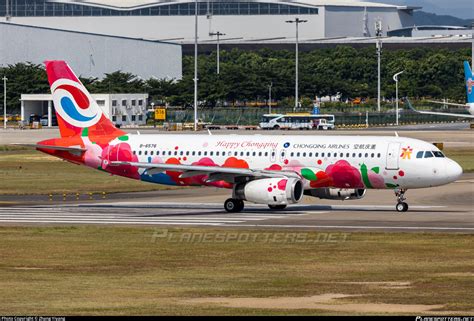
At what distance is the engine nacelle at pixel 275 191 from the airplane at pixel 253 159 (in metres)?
0.05

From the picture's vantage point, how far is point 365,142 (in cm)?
6109

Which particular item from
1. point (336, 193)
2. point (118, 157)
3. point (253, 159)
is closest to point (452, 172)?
point (336, 193)

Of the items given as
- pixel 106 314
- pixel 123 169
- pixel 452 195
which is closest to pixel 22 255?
pixel 106 314

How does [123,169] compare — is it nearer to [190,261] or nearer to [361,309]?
[190,261]

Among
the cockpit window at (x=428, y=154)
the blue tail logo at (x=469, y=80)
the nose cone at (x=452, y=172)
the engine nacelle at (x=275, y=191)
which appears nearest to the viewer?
the engine nacelle at (x=275, y=191)

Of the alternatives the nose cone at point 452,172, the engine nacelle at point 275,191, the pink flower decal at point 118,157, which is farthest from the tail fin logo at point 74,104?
the nose cone at point 452,172

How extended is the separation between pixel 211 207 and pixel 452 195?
15980 mm

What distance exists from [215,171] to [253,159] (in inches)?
105

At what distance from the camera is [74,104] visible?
2584 inches

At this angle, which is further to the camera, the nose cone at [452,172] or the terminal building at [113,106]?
the terminal building at [113,106]

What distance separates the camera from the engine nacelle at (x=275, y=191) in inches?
2308

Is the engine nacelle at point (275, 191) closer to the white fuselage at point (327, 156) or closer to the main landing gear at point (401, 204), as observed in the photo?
the white fuselage at point (327, 156)

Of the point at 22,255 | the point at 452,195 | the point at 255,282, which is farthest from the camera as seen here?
the point at 452,195

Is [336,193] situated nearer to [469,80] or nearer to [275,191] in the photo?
[275,191]
